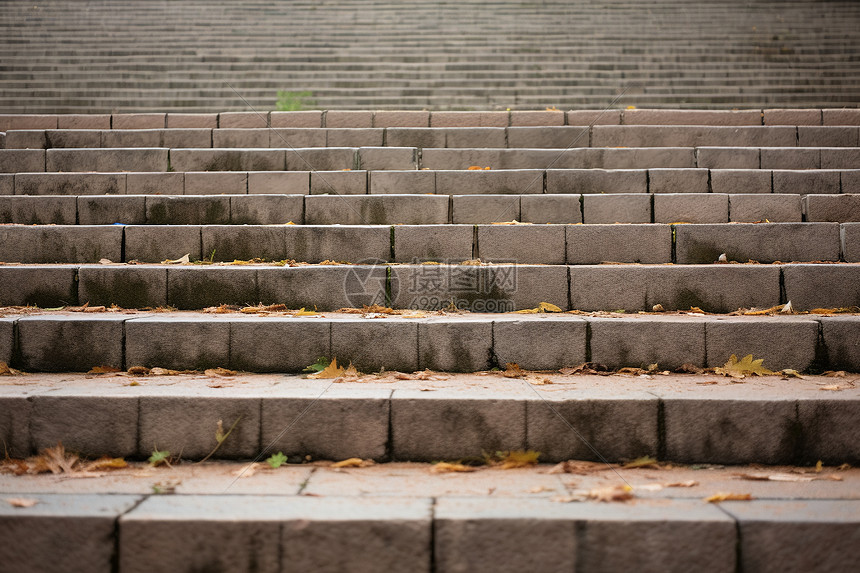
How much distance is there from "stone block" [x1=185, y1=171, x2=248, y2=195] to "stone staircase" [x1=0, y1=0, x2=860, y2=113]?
3.40m

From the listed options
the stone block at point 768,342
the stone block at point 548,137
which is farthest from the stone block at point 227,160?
the stone block at point 768,342

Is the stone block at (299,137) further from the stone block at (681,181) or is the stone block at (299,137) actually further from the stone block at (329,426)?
the stone block at (329,426)

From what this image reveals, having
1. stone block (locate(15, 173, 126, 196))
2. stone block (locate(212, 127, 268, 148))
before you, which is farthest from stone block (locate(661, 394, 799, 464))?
stone block (locate(15, 173, 126, 196))

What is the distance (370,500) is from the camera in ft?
6.63

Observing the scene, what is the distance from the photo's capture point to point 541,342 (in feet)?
10.1

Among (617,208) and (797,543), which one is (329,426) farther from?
(617,208)

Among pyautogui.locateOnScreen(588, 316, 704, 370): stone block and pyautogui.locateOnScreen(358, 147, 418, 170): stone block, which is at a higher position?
pyautogui.locateOnScreen(358, 147, 418, 170): stone block

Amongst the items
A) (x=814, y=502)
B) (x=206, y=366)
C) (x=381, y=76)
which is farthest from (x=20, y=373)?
(x=381, y=76)

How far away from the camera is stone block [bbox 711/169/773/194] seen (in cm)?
473

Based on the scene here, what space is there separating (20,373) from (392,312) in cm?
222

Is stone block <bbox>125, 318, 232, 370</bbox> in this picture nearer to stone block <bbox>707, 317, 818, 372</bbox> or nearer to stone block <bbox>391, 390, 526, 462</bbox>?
stone block <bbox>391, 390, 526, 462</bbox>

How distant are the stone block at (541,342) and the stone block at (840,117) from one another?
5144 mm

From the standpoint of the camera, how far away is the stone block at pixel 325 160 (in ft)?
17.3

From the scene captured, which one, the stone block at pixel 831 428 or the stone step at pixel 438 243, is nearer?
the stone block at pixel 831 428
